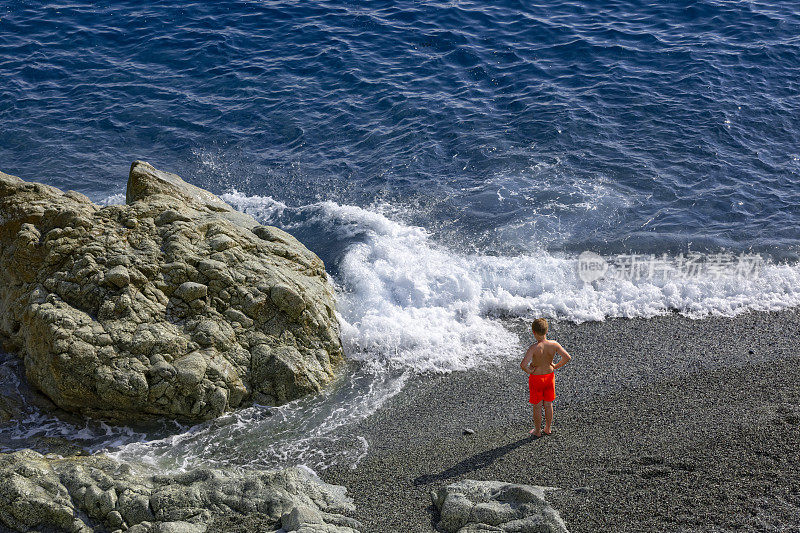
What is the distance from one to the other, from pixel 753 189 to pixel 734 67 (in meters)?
5.79

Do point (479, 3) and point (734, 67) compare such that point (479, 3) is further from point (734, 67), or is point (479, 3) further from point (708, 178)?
point (708, 178)

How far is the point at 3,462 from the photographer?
282 inches

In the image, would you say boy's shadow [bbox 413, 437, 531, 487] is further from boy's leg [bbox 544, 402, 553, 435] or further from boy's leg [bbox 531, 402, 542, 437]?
boy's leg [bbox 544, 402, 553, 435]

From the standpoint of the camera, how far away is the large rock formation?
28.5 feet

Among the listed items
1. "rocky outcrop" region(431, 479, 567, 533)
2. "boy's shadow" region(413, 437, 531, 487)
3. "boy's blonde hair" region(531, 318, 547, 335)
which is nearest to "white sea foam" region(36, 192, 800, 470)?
"boy's shadow" region(413, 437, 531, 487)

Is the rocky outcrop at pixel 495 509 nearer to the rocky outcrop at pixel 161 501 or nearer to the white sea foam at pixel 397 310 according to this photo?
the rocky outcrop at pixel 161 501

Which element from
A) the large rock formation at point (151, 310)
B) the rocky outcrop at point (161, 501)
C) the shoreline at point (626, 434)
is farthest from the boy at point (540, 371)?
the large rock formation at point (151, 310)

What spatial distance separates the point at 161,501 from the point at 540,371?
14.7 feet

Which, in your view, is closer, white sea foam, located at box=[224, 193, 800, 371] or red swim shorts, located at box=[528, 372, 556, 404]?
red swim shorts, located at box=[528, 372, 556, 404]

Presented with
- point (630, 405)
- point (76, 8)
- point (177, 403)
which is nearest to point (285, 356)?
point (177, 403)

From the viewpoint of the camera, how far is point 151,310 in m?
9.16

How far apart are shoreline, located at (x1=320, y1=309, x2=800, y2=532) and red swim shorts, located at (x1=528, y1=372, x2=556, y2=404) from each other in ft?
1.61

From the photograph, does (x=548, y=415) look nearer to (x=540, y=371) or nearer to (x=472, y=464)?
(x=540, y=371)

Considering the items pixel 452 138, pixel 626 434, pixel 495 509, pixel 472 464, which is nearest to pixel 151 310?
pixel 472 464
